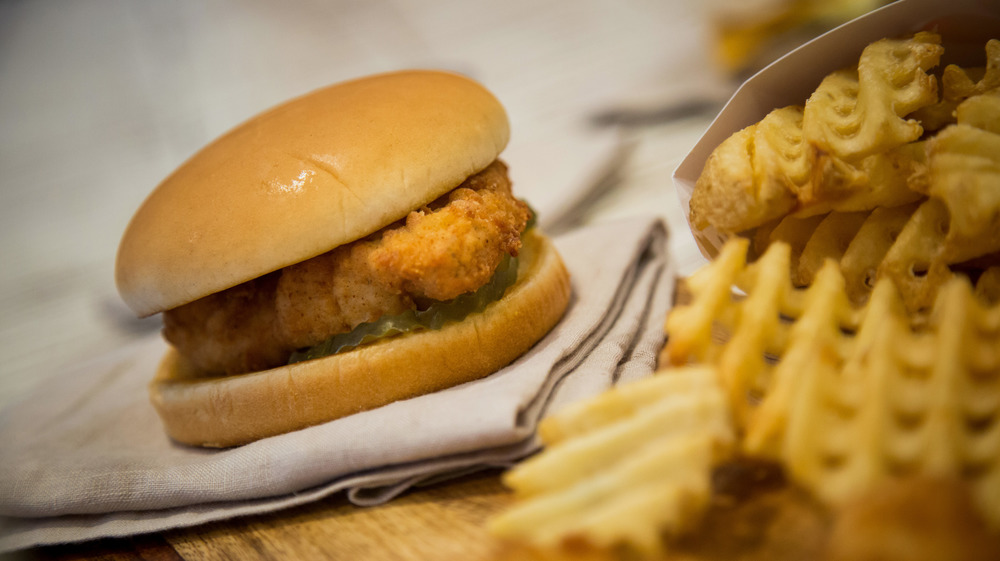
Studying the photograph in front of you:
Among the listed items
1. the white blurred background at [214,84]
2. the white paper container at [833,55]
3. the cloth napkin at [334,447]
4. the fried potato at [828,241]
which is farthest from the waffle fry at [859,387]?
the white blurred background at [214,84]

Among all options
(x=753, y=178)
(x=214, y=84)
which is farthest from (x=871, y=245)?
(x=214, y=84)

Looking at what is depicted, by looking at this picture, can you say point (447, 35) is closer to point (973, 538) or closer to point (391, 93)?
point (391, 93)

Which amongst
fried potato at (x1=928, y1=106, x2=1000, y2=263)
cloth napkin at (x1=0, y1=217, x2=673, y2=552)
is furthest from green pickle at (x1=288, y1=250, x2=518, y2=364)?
fried potato at (x1=928, y1=106, x2=1000, y2=263)

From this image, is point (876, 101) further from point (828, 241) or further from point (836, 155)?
point (828, 241)

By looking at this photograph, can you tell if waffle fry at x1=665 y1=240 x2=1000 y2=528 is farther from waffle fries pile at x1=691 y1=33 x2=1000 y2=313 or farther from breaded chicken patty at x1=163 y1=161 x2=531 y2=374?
breaded chicken patty at x1=163 y1=161 x2=531 y2=374

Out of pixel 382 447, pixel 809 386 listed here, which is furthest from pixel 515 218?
pixel 809 386

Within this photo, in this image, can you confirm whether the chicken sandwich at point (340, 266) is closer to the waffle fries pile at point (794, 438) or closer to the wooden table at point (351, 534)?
the wooden table at point (351, 534)
